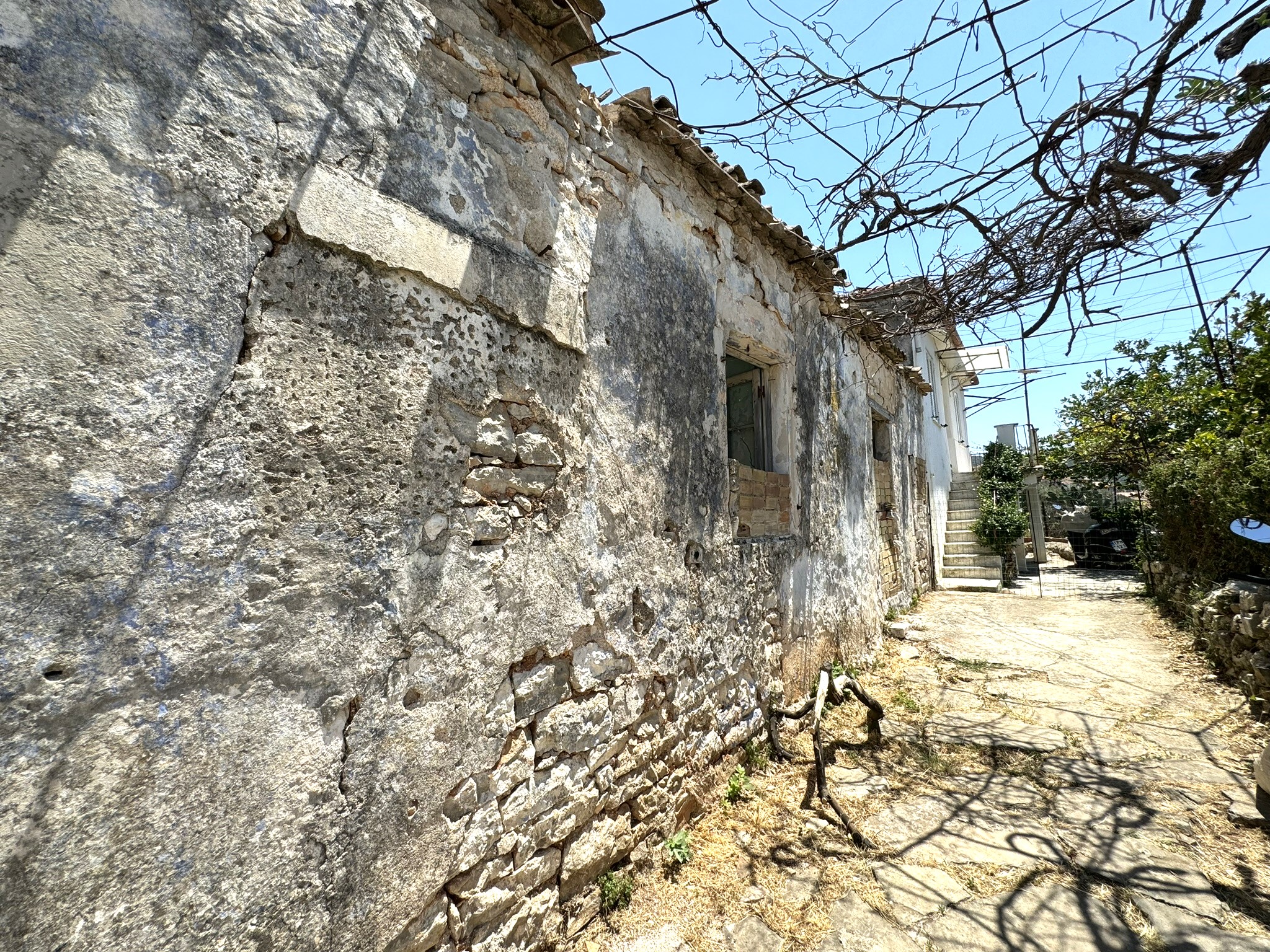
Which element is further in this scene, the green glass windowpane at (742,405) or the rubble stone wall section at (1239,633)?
the green glass windowpane at (742,405)

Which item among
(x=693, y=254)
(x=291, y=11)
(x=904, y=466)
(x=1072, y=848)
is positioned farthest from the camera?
(x=904, y=466)

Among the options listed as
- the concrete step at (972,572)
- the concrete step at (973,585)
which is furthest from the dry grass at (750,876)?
the concrete step at (972,572)

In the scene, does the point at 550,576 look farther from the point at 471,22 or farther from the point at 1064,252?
the point at 1064,252

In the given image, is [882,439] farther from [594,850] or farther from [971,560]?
[594,850]

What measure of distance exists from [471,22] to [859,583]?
16.7ft

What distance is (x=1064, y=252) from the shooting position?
3.19 metres

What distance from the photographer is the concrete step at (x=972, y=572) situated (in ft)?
30.9

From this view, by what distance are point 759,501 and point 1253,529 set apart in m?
3.65

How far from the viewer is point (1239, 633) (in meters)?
4.30

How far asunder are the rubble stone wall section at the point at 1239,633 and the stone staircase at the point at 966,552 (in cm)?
350

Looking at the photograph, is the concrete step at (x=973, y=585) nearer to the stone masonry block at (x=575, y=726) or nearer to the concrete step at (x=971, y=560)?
the concrete step at (x=971, y=560)

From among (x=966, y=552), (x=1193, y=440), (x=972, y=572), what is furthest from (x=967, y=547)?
(x=1193, y=440)

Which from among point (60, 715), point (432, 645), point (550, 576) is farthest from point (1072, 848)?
point (60, 715)

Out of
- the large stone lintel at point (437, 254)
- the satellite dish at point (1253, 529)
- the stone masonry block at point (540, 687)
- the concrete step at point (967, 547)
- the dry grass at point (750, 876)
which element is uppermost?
the large stone lintel at point (437, 254)
